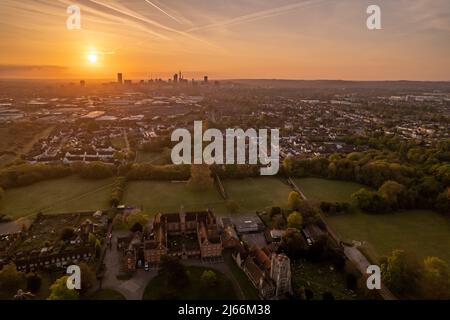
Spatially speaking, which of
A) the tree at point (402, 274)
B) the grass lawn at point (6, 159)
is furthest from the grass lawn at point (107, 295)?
the grass lawn at point (6, 159)

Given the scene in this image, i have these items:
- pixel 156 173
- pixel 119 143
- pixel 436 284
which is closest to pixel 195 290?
pixel 436 284

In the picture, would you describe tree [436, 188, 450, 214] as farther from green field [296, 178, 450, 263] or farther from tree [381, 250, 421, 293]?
tree [381, 250, 421, 293]

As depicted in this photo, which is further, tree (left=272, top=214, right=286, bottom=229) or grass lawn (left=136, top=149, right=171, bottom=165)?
grass lawn (left=136, top=149, right=171, bottom=165)

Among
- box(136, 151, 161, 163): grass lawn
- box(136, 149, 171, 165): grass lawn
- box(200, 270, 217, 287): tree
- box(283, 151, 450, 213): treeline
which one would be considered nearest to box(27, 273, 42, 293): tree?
box(200, 270, 217, 287): tree

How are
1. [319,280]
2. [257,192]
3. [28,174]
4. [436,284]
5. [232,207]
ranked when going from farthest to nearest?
[28,174], [257,192], [232,207], [319,280], [436,284]

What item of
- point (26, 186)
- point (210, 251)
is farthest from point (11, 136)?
point (210, 251)

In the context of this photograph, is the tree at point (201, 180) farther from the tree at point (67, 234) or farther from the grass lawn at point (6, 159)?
the grass lawn at point (6, 159)

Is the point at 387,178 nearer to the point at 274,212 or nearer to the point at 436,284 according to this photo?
the point at 274,212
